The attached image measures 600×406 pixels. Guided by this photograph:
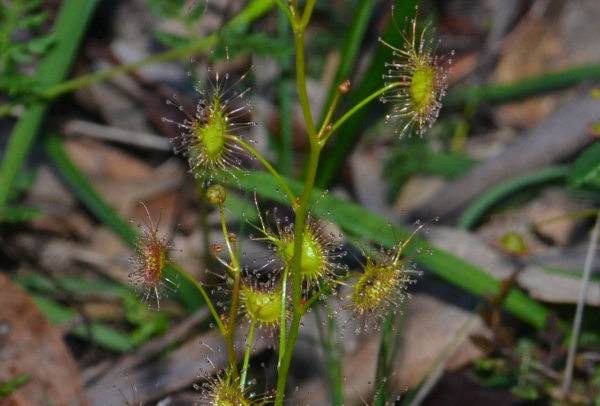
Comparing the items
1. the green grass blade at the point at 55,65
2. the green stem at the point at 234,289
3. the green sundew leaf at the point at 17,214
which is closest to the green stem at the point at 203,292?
the green stem at the point at 234,289

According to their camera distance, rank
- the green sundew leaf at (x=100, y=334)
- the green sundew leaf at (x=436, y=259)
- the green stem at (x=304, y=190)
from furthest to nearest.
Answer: the green sundew leaf at (x=100, y=334)
the green sundew leaf at (x=436, y=259)
the green stem at (x=304, y=190)

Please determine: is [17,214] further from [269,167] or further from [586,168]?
[586,168]

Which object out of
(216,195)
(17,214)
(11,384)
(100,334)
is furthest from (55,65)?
(216,195)

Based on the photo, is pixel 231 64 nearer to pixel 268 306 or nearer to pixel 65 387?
pixel 65 387

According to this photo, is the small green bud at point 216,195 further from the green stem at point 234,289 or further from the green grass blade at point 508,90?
the green grass blade at point 508,90

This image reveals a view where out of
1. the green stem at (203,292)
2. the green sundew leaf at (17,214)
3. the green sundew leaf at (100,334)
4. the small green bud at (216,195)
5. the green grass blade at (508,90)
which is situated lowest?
the green sundew leaf at (100,334)

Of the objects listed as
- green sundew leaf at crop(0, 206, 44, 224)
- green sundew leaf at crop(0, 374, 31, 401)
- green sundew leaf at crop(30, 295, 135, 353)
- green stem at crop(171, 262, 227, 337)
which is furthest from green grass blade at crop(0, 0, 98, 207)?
green stem at crop(171, 262, 227, 337)

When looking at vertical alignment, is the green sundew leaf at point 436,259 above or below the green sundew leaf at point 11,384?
above
